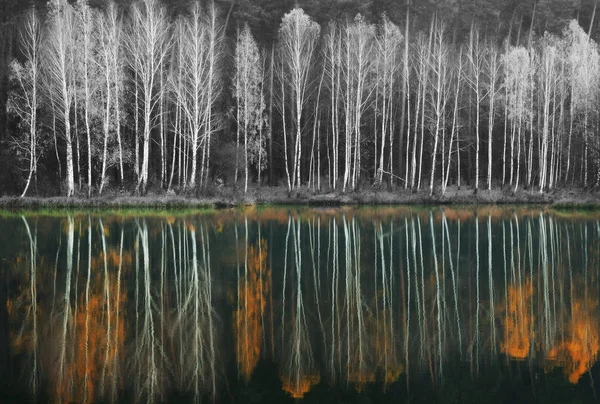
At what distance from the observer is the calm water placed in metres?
5.64

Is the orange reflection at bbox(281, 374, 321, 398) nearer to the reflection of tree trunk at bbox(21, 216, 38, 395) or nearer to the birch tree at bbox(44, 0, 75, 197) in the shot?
the reflection of tree trunk at bbox(21, 216, 38, 395)

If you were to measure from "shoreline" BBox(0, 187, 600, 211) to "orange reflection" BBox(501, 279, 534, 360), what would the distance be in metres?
21.1

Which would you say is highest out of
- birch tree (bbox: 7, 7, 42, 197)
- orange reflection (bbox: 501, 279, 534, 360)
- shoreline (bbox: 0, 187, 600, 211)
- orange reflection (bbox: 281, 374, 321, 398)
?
birch tree (bbox: 7, 7, 42, 197)

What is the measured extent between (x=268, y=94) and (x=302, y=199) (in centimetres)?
1382

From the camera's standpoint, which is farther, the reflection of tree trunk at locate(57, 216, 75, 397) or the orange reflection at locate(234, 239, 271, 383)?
the orange reflection at locate(234, 239, 271, 383)

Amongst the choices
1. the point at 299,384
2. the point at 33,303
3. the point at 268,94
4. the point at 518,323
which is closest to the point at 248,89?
the point at 268,94

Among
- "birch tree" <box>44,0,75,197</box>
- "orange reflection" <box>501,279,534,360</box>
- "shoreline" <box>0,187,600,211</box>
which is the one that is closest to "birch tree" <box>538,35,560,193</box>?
"shoreline" <box>0,187,600,211</box>

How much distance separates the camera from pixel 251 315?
26.4 feet

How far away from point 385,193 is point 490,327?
26.5 meters

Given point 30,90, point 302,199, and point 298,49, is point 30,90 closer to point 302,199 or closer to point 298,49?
point 298,49

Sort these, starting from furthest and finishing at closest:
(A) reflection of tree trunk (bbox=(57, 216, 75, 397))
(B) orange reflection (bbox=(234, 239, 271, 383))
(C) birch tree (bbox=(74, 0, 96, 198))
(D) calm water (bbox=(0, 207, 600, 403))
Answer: (C) birch tree (bbox=(74, 0, 96, 198)), (B) orange reflection (bbox=(234, 239, 271, 383)), (A) reflection of tree trunk (bbox=(57, 216, 75, 397)), (D) calm water (bbox=(0, 207, 600, 403))

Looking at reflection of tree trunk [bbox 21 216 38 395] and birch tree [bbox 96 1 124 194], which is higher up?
birch tree [bbox 96 1 124 194]

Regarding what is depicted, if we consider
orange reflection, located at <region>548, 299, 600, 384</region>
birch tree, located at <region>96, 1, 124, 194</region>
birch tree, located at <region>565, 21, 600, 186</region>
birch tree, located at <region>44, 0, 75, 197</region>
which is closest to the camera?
orange reflection, located at <region>548, 299, 600, 384</region>

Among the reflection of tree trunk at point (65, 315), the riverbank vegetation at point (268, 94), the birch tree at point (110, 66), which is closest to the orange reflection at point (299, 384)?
the reflection of tree trunk at point (65, 315)
